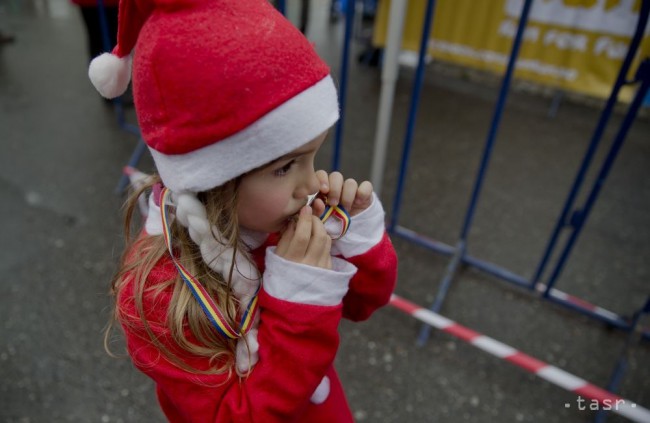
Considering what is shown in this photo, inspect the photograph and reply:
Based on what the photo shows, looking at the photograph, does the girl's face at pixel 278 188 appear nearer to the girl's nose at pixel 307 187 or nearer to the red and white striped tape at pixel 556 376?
the girl's nose at pixel 307 187

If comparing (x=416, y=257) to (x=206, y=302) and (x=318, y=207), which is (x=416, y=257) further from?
(x=206, y=302)

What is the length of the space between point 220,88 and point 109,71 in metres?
0.33

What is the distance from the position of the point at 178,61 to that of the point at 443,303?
2.23 metres

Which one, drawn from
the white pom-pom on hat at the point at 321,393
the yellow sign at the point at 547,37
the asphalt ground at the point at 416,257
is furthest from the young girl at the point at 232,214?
the yellow sign at the point at 547,37

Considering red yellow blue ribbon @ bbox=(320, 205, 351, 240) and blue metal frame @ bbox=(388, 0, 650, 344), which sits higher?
red yellow blue ribbon @ bbox=(320, 205, 351, 240)

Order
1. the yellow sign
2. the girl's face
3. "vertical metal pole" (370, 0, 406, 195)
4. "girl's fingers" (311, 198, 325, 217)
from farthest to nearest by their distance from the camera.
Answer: the yellow sign → "vertical metal pole" (370, 0, 406, 195) → "girl's fingers" (311, 198, 325, 217) → the girl's face

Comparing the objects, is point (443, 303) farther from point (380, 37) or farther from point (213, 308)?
point (380, 37)

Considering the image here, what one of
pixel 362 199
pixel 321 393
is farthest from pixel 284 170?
pixel 321 393

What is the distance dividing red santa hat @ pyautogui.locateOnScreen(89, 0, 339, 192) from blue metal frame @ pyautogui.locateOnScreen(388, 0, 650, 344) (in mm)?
1537

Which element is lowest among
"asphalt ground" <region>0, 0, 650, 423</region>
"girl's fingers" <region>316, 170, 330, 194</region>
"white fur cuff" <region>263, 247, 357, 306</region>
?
"asphalt ground" <region>0, 0, 650, 423</region>

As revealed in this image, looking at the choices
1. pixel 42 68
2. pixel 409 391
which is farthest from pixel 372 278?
pixel 42 68

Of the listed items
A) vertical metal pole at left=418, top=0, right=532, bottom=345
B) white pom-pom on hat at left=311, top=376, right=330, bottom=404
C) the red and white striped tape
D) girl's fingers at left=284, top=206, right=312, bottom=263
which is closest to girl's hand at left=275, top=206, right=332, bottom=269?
girl's fingers at left=284, top=206, right=312, bottom=263

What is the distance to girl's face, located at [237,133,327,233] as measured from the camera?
0.90 m

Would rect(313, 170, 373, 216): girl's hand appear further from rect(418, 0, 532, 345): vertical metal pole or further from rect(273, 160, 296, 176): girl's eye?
rect(418, 0, 532, 345): vertical metal pole
